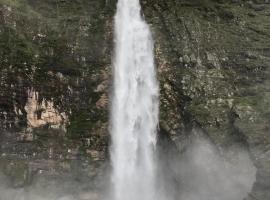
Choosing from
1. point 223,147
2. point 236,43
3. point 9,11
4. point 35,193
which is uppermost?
point 9,11

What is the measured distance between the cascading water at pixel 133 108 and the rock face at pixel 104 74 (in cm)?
57

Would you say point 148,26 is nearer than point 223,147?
No

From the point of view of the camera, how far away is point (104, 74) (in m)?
29.1

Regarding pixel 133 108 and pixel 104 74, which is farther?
pixel 133 108

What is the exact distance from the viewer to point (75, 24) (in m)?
29.3

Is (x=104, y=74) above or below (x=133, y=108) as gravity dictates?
above

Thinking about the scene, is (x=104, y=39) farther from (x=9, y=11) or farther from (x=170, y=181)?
(x=170, y=181)

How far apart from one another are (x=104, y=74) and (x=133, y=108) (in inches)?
102

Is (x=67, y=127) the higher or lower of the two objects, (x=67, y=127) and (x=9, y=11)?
the lower

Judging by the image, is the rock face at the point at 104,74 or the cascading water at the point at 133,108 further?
the cascading water at the point at 133,108

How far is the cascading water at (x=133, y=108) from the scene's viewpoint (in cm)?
2859

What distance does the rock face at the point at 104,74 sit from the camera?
27875mm

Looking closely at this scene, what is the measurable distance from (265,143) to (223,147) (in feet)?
7.38

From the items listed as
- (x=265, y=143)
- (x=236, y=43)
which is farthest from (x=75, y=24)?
(x=265, y=143)
